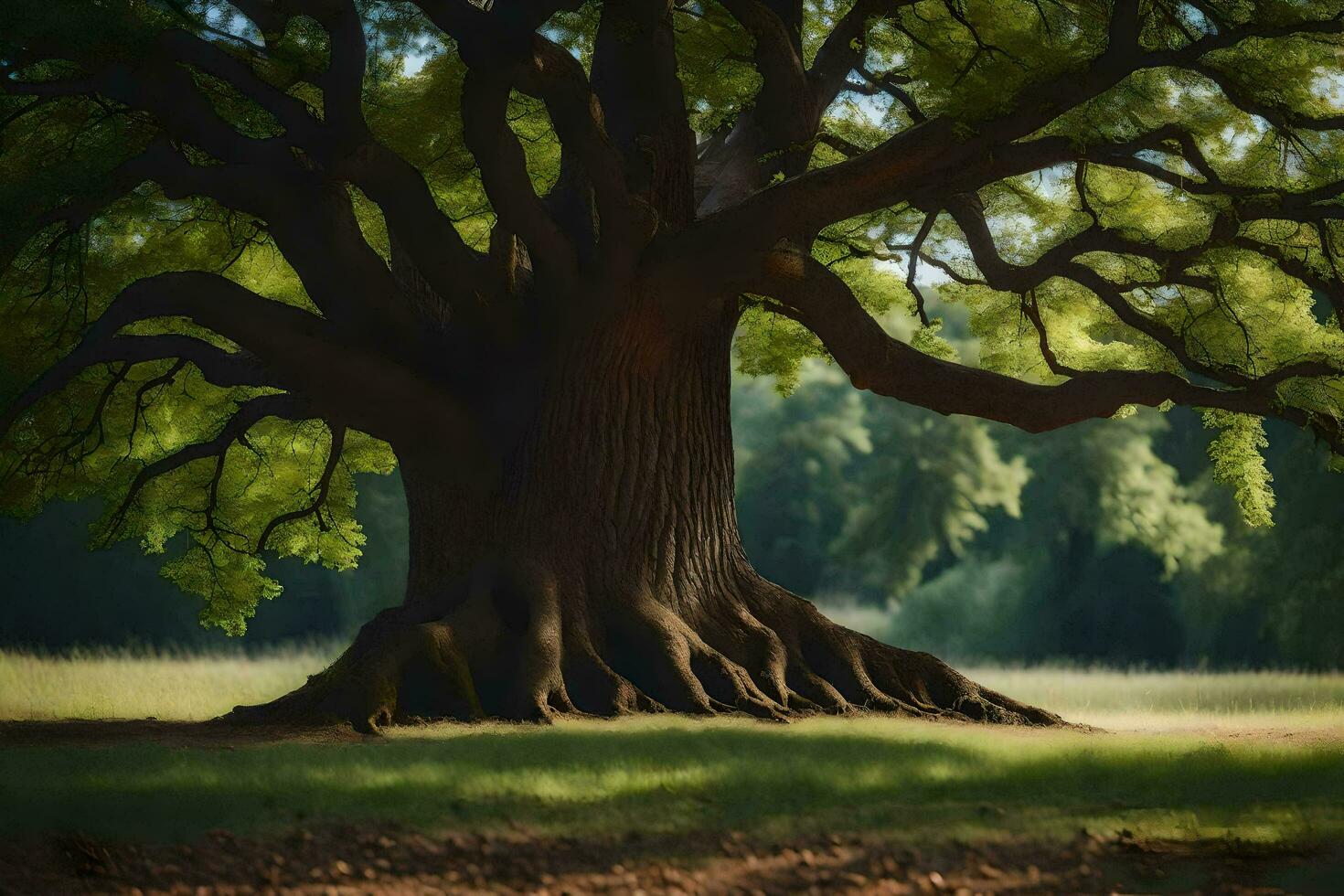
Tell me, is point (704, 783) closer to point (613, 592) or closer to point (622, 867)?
point (622, 867)

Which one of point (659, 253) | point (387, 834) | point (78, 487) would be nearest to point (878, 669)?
point (659, 253)

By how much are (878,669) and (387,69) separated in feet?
23.1

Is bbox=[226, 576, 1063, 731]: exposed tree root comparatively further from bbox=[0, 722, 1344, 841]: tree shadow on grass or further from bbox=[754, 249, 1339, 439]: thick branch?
bbox=[754, 249, 1339, 439]: thick branch

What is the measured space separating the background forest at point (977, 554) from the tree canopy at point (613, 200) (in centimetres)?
1467

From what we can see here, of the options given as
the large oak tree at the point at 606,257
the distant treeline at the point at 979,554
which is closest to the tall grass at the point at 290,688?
the large oak tree at the point at 606,257

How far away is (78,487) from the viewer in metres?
15.0

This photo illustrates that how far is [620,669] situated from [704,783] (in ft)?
12.8

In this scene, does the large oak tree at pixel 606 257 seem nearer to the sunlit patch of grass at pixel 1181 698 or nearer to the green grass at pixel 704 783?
the green grass at pixel 704 783

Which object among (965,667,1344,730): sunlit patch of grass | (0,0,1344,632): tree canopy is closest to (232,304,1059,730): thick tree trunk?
(0,0,1344,632): tree canopy

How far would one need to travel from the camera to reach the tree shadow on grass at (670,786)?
6602 mm

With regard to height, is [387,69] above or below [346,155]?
above

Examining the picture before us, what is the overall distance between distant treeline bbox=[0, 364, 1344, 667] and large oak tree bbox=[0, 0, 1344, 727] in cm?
1540

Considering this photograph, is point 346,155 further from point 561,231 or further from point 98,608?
point 98,608

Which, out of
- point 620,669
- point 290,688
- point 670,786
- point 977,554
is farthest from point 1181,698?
point 977,554
